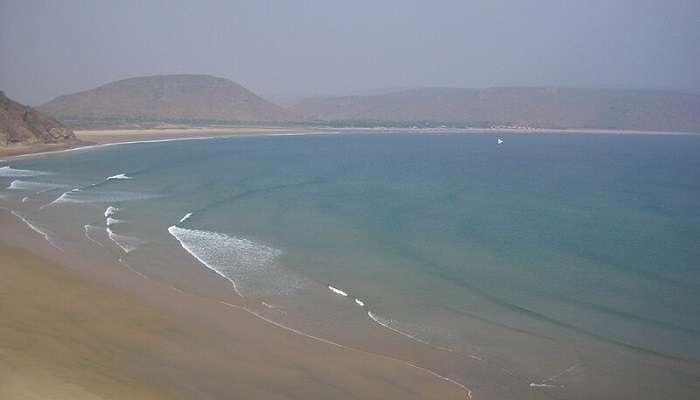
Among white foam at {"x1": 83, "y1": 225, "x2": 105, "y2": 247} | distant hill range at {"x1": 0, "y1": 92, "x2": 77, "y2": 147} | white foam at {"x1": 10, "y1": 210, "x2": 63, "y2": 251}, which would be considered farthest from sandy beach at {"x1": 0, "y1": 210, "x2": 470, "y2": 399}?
distant hill range at {"x1": 0, "y1": 92, "x2": 77, "y2": 147}

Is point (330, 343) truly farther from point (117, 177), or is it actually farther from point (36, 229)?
point (117, 177)

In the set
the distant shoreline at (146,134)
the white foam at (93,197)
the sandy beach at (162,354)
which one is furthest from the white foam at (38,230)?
the distant shoreline at (146,134)

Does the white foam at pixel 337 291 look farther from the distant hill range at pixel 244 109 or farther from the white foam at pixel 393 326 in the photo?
the distant hill range at pixel 244 109

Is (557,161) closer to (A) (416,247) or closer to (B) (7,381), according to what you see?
(A) (416,247)

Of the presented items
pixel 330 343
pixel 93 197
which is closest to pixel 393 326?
pixel 330 343

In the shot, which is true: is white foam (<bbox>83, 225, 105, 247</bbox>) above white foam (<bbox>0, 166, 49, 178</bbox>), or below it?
below

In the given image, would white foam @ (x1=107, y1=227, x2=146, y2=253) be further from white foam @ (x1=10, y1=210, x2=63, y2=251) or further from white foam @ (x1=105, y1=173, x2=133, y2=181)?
white foam @ (x1=105, y1=173, x2=133, y2=181)
